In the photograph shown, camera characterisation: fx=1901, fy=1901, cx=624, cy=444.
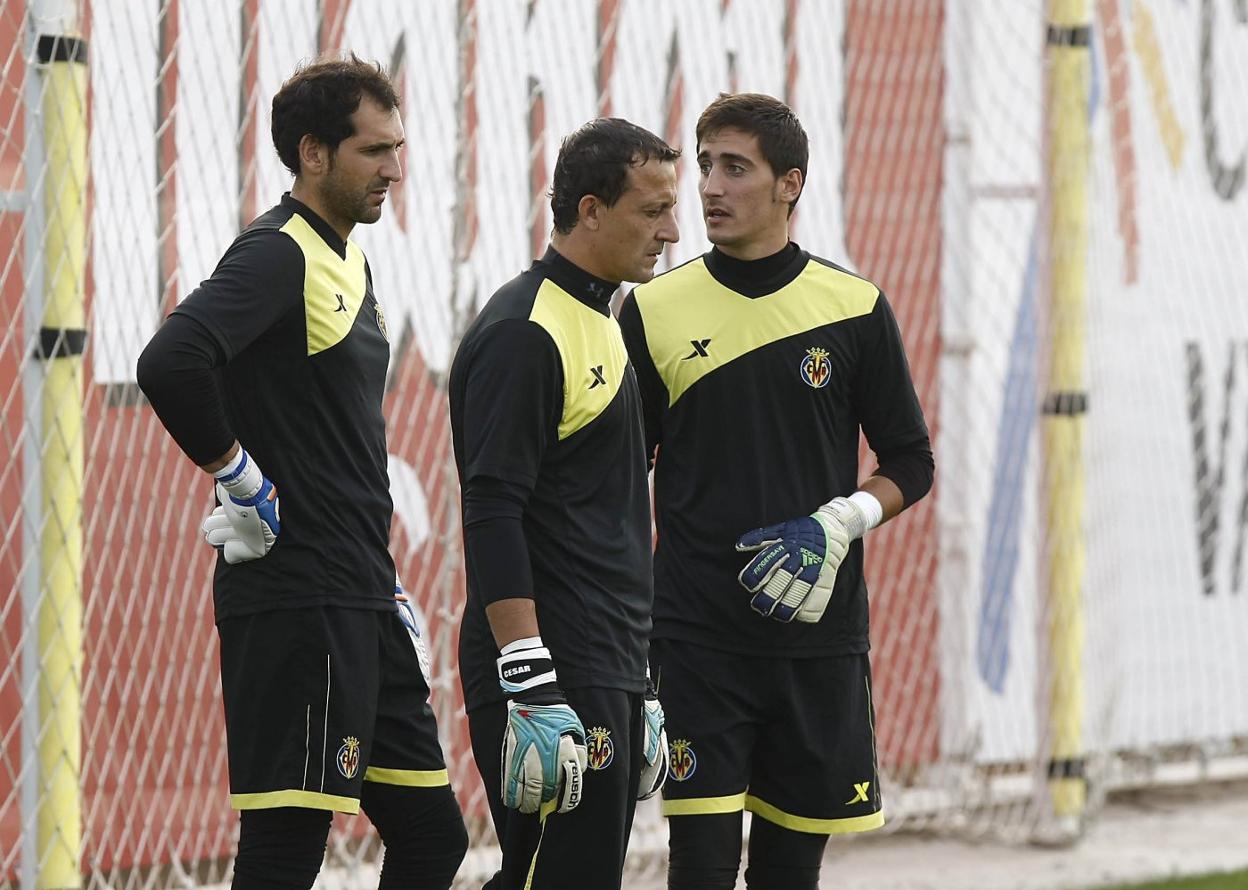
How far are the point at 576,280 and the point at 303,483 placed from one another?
1.98 ft

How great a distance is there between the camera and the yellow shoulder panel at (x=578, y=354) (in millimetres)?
3174

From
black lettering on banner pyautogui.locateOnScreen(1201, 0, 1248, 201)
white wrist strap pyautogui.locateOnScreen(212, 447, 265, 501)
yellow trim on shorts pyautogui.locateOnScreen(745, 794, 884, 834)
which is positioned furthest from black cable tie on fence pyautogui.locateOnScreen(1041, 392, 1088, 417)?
white wrist strap pyautogui.locateOnScreen(212, 447, 265, 501)

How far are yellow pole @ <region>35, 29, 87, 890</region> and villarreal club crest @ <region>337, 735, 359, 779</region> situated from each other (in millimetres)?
1271

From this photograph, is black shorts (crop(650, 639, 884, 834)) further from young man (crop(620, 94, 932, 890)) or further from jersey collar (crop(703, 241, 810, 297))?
jersey collar (crop(703, 241, 810, 297))

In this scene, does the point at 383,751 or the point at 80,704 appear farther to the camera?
the point at 80,704

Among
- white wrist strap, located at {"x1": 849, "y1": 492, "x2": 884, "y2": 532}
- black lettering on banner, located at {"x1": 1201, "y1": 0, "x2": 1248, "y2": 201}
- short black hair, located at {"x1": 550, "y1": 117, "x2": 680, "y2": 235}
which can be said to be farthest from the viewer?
black lettering on banner, located at {"x1": 1201, "y1": 0, "x2": 1248, "y2": 201}

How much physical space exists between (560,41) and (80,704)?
2385 millimetres

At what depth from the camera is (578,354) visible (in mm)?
3199

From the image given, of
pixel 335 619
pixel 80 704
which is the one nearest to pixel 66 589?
pixel 80 704

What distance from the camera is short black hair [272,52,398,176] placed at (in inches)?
135

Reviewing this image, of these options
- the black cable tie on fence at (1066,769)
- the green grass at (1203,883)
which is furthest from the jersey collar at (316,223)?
the black cable tie on fence at (1066,769)

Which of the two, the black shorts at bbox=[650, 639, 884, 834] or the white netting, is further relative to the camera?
the white netting

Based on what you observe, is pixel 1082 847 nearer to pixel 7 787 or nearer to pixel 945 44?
pixel 945 44

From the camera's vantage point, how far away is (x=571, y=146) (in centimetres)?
328
